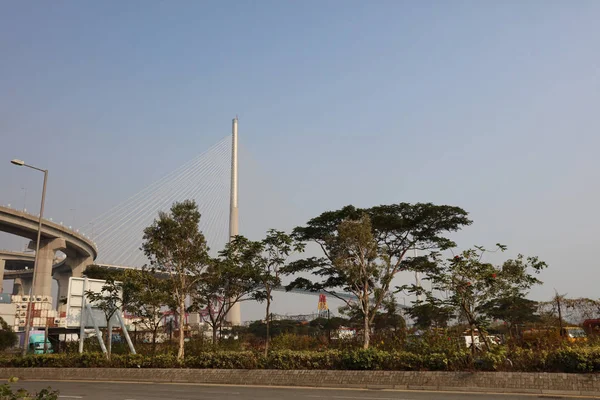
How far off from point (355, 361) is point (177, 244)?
1152 centimetres

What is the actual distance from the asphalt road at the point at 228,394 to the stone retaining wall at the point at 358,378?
0.75 meters

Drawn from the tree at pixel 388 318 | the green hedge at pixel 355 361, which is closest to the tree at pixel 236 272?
the green hedge at pixel 355 361

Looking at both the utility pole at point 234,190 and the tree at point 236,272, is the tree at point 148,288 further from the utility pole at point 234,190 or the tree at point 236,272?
the utility pole at point 234,190

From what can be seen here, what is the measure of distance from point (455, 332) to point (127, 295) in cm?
1753

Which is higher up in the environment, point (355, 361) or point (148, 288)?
point (148, 288)

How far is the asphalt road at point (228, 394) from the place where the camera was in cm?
1488

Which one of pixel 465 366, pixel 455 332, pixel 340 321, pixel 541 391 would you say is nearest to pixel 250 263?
pixel 455 332

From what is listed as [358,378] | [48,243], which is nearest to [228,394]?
[358,378]

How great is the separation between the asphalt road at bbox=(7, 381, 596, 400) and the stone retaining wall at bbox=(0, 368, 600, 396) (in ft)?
2.47

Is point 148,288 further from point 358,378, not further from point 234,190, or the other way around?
point 234,190

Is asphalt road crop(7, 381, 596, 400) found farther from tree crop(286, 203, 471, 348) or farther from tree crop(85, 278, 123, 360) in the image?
tree crop(286, 203, 471, 348)

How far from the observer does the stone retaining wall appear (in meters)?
15.0

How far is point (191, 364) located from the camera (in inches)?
866

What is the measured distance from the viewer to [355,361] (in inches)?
737
